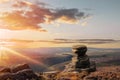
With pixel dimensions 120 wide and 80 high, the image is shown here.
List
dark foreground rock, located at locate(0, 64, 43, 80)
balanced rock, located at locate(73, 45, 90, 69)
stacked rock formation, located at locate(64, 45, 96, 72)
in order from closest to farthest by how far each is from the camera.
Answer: dark foreground rock, located at locate(0, 64, 43, 80), stacked rock formation, located at locate(64, 45, 96, 72), balanced rock, located at locate(73, 45, 90, 69)

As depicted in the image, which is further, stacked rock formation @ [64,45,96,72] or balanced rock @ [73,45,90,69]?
balanced rock @ [73,45,90,69]

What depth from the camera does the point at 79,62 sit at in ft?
259

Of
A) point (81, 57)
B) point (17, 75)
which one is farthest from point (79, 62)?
point (17, 75)

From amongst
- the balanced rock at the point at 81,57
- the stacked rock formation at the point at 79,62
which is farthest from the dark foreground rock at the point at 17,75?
the balanced rock at the point at 81,57

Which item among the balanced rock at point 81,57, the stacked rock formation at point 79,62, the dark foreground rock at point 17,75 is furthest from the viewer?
the balanced rock at point 81,57

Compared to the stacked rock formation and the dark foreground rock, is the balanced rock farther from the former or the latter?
the dark foreground rock

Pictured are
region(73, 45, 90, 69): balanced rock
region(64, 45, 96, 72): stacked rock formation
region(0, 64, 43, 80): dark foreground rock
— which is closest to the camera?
region(0, 64, 43, 80): dark foreground rock

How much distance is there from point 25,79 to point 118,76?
20800mm

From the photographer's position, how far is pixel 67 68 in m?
78.2

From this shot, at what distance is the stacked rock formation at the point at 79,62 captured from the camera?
250 ft

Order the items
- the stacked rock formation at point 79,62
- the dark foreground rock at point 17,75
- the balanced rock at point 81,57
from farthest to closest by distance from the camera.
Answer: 1. the balanced rock at point 81,57
2. the stacked rock formation at point 79,62
3. the dark foreground rock at point 17,75

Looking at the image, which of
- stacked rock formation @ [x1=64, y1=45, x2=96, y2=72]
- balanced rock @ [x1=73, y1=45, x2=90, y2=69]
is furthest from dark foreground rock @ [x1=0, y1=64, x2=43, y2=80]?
balanced rock @ [x1=73, y1=45, x2=90, y2=69]

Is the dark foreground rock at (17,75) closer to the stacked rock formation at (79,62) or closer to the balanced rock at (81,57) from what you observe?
the stacked rock formation at (79,62)

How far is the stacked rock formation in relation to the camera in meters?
76.1
